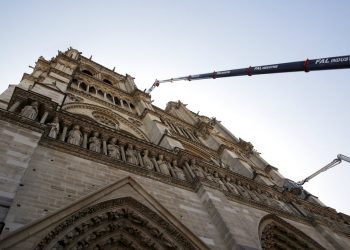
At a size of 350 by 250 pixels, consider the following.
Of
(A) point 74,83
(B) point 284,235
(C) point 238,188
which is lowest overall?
(B) point 284,235

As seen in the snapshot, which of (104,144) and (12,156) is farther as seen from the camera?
(104,144)

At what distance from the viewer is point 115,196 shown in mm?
7340

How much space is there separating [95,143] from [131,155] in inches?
47.9

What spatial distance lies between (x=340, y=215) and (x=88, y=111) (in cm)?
1403

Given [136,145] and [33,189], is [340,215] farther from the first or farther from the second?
[33,189]

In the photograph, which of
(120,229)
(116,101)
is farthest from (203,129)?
(120,229)

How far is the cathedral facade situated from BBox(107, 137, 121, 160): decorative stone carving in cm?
1

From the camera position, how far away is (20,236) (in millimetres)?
5094

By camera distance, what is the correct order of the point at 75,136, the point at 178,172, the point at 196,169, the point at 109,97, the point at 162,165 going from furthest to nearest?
1. the point at 109,97
2. the point at 196,169
3. the point at 178,172
4. the point at 162,165
5. the point at 75,136

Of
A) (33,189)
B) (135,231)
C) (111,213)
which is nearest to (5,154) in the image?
(33,189)

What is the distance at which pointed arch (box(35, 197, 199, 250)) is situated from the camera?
6059mm

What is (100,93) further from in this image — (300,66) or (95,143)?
(300,66)

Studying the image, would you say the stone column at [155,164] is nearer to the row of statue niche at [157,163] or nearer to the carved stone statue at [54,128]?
the row of statue niche at [157,163]

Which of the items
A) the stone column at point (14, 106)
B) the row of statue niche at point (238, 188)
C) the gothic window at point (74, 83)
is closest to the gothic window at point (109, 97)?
the gothic window at point (74, 83)
